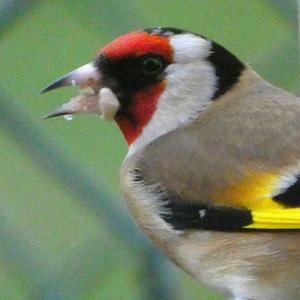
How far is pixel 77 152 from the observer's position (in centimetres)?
373

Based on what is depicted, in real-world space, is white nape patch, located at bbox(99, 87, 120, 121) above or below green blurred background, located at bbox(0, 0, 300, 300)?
above

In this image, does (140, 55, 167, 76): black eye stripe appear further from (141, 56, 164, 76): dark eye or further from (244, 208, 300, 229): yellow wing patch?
(244, 208, 300, 229): yellow wing patch

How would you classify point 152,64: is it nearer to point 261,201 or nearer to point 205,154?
point 205,154

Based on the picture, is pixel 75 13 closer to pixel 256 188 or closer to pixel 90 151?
pixel 256 188

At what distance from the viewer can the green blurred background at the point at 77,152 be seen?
8.16 feet

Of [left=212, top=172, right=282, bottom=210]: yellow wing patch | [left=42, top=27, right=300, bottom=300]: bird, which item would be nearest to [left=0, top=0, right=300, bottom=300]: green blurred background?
[left=42, top=27, right=300, bottom=300]: bird

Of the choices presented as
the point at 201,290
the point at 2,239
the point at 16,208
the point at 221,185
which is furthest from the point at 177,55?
the point at 16,208

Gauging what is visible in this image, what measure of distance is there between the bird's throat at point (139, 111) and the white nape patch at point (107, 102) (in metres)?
0.02

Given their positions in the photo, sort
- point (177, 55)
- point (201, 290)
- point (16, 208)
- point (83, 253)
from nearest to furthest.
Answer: point (177, 55) < point (83, 253) < point (201, 290) < point (16, 208)

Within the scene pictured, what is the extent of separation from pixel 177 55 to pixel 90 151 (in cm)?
142

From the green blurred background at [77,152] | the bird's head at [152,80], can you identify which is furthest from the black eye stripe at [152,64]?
the green blurred background at [77,152]

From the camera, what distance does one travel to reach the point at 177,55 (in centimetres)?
243

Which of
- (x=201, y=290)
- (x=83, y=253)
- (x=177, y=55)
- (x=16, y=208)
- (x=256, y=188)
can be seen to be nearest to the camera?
(x=256, y=188)

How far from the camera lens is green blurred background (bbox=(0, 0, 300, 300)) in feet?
8.16
